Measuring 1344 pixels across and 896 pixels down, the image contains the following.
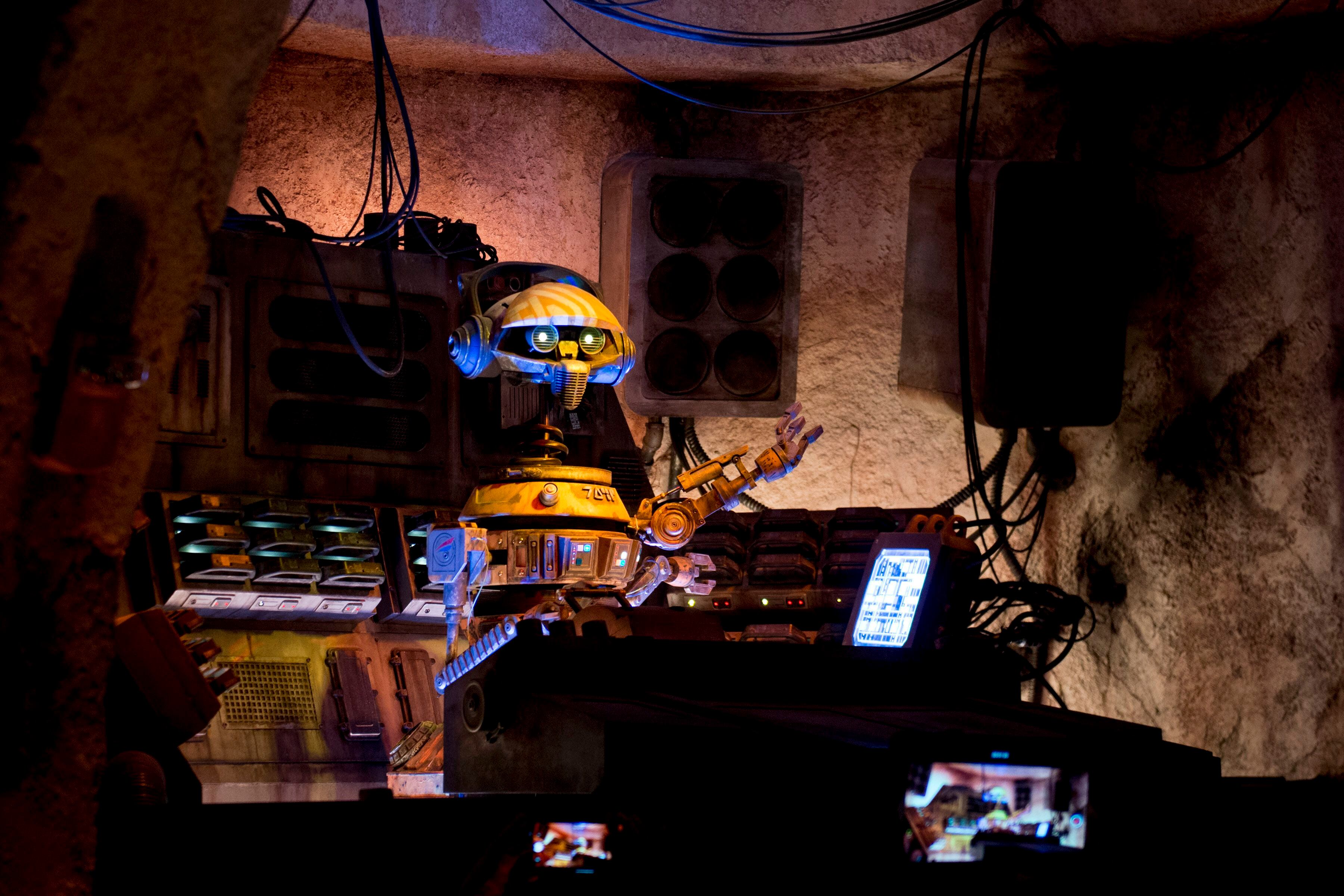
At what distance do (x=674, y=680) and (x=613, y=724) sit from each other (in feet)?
2.13

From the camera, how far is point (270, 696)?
14.0ft

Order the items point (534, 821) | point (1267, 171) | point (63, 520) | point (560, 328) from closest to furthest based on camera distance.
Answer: point (63, 520) → point (534, 821) → point (560, 328) → point (1267, 171)

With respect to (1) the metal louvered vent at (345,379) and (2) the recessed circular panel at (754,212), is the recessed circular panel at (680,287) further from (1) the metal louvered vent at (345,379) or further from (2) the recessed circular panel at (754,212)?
(1) the metal louvered vent at (345,379)

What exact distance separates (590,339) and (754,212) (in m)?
2.30

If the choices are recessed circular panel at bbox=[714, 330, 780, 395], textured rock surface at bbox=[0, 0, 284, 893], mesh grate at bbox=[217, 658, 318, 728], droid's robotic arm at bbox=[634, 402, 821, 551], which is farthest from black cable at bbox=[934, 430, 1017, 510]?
textured rock surface at bbox=[0, 0, 284, 893]

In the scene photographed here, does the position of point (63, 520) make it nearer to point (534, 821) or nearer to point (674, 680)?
point (534, 821)

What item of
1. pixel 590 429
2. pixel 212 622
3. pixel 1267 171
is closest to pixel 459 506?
pixel 590 429

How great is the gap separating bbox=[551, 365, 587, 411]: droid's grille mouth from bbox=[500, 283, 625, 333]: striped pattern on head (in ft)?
0.48

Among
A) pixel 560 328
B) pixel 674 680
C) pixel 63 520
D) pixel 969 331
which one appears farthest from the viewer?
pixel 969 331

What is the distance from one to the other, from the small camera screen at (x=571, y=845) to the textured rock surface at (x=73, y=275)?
0.69 m

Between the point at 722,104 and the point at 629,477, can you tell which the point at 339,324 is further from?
the point at 722,104

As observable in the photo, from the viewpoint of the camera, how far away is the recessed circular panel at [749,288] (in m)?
6.30

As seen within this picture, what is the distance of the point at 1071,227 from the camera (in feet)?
17.7

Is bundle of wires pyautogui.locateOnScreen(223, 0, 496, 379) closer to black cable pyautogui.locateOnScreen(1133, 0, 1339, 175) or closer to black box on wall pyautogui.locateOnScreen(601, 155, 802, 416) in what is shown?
black box on wall pyautogui.locateOnScreen(601, 155, 802, 416)
